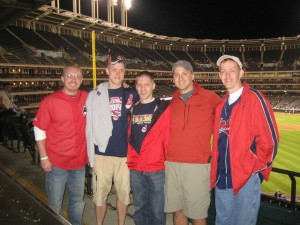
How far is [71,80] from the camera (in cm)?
441

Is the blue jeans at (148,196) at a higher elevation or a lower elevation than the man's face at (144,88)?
lower

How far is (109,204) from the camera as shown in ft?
17.3

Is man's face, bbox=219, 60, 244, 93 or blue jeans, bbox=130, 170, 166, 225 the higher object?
man's face, bbox=219, 60, 244, 93

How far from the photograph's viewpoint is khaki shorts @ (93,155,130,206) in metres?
4.37

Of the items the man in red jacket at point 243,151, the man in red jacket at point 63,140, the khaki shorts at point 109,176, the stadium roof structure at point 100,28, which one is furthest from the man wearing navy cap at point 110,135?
the stadium roof structure at point 100,28

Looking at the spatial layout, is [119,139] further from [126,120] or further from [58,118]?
[58,118]

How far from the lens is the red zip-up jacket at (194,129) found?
3854 mm

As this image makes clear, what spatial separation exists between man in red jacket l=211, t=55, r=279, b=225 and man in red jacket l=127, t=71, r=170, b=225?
83 cm

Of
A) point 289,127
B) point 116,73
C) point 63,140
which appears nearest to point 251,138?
point 116,73

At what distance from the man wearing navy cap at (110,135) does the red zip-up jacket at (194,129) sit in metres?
0.82

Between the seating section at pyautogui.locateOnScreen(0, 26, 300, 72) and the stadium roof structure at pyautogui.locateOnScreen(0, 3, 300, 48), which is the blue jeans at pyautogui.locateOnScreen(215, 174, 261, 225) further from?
the stadium roof structure at pyautogui.locateOnScreen(0, 3, 300, 48)

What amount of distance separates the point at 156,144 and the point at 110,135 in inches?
29.2

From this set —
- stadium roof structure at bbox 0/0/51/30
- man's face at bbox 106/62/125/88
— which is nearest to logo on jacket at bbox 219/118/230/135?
man's face at bbox 106/62/125/88

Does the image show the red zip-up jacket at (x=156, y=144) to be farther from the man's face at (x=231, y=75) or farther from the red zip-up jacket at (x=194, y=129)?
the man's face at (x=231, y=75)
